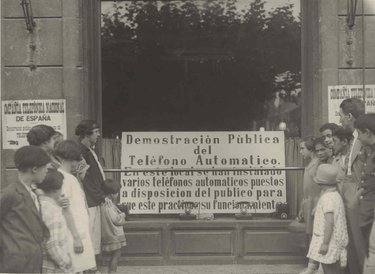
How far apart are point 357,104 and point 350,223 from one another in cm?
121

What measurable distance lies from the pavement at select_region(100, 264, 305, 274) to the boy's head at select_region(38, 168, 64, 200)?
2.92 m

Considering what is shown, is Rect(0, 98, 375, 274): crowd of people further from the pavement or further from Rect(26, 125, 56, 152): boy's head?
the pavement

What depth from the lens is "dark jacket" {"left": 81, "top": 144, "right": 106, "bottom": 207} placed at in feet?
25.8

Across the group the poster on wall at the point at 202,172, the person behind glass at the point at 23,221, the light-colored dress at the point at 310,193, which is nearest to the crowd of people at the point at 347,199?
the light-colored dress at the point at 310,193

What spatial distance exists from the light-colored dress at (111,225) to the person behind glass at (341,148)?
2439 millimetres

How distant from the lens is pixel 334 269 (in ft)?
23.7

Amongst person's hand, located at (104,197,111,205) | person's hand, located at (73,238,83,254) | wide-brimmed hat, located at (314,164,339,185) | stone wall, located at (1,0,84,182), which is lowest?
person's hand, located at (73,238,83,254)

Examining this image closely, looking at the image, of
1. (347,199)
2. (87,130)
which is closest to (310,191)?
(347,199)

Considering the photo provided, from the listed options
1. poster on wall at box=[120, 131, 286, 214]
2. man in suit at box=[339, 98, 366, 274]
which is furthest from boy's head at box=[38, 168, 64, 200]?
poster on wall at box=[120, 131, 286, 214]

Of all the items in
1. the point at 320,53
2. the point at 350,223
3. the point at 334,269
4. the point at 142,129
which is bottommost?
the point at 334,269

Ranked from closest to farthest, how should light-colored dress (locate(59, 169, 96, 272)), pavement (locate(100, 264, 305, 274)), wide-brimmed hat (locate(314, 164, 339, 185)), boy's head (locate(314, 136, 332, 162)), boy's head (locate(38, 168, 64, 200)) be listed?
boy's head (locate(38, 168, 64, 200)) → light-colored dress (locate(59, 169, 96, 272)) → wide-brimmed hat (locate(314, 164, 339, 185)) → boy's head (locate(314, 136, 332, 162)) → pavement (locate(100, 264, 305, 274))

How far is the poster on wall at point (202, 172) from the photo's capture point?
9.23 meters

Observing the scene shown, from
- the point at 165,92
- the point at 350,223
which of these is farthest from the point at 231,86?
the point at 350,223

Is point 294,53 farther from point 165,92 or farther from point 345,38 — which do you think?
point 165,92
